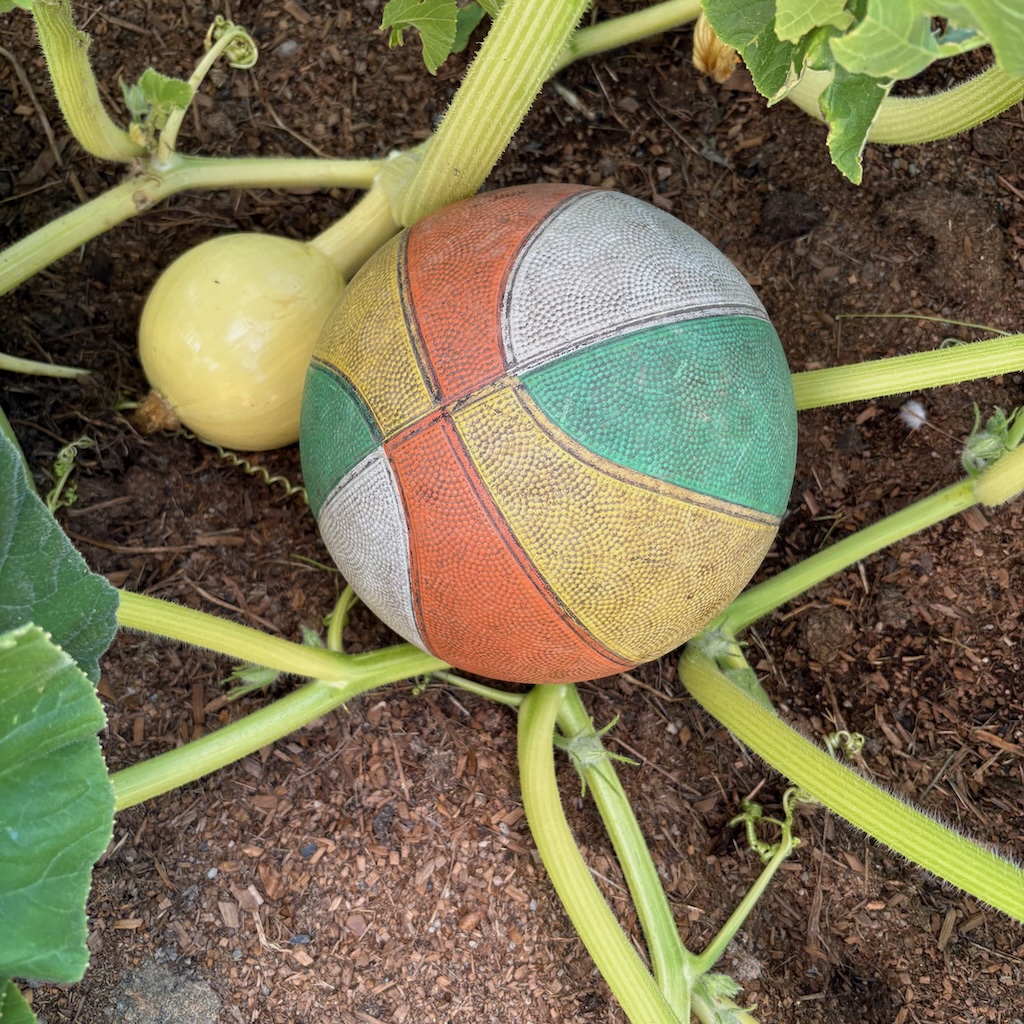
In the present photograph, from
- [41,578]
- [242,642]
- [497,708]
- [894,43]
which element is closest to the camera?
[894,43]

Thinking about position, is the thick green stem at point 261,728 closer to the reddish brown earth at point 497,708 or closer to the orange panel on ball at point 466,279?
the reddish brown earth at point 497,708

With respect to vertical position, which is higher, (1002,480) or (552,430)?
(552,430)

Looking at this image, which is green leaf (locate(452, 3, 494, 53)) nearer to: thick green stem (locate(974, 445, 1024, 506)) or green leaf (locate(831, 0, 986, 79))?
green leaf (locate(831, 0, 986, 79))

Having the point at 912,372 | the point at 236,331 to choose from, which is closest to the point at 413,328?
the point at 236,331

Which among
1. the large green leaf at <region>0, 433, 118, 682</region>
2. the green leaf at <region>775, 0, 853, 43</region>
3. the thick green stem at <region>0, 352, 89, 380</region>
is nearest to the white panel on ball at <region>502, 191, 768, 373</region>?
the green leaf at <region>775, 0, 853, 43</region>

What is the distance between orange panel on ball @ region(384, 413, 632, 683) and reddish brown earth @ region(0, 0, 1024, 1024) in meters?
0.76

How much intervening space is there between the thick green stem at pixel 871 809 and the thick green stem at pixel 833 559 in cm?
23

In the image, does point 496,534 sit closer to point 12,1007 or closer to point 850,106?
point 850,106

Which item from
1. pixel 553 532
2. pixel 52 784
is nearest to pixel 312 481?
pixel 553 532

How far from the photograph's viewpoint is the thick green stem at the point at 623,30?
3039mm

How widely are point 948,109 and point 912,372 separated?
66cm

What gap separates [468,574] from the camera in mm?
2248

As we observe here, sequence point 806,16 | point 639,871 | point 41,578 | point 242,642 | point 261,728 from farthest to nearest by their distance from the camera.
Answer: point 639,871 < point 261,728 < point 242,642 < point 41,578 < point 806,16

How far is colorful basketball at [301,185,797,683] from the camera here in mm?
2148
